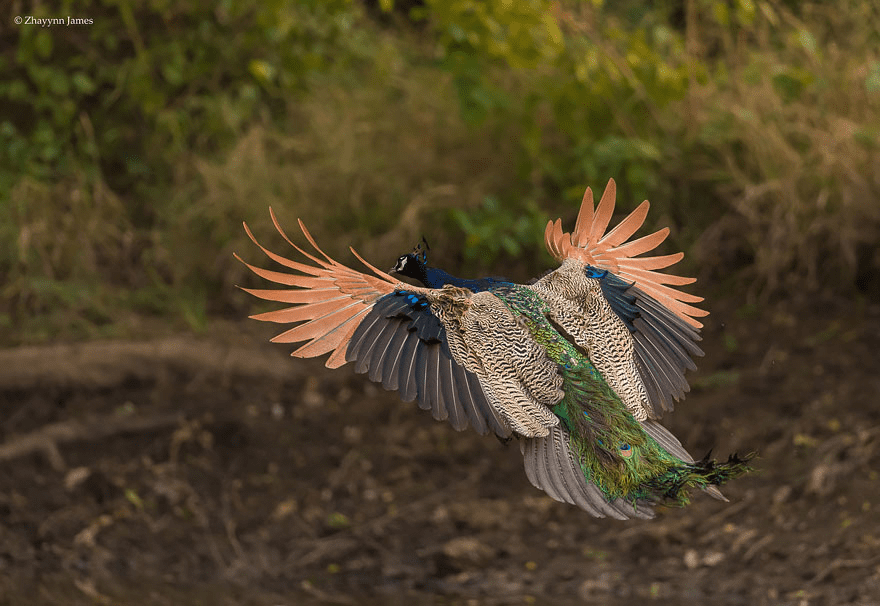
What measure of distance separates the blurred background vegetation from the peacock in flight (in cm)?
246

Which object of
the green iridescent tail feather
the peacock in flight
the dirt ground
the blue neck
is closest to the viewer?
the green iridescent tail feather

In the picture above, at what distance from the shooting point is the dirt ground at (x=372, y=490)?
4719 millimetres

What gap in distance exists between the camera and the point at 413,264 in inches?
97.1

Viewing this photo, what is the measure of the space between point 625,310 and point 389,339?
63 centimetres

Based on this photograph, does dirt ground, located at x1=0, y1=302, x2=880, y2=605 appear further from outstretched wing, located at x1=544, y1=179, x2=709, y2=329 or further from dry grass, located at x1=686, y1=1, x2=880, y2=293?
outstretched wing, located at x1=544, y1=179, x2=709, y2=329

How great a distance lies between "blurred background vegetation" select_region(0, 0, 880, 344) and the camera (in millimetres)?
5668

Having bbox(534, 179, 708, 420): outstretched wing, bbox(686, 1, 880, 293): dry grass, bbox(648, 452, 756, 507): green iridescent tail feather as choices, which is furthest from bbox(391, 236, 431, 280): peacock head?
bbox(686, 1, 880, 293): dry grass

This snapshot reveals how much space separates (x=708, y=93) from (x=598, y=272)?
3804 mm

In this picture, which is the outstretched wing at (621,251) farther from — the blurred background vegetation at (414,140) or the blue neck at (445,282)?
the blurred background vegetation at (414,140)

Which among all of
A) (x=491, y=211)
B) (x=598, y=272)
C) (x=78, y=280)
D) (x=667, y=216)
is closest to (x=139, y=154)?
(x=78, y=280)

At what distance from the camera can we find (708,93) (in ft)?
20.1

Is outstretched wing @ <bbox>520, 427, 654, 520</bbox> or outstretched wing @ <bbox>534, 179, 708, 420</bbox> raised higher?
outstretched wing @ <bbox>534, 179, 708, 420</bbox>

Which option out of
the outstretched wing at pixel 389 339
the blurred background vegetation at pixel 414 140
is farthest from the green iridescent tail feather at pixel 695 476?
the blurred background vegetation at pixel 414 140

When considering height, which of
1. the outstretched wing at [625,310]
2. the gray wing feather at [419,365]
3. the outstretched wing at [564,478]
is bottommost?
the outstretched wing at [564,478]
